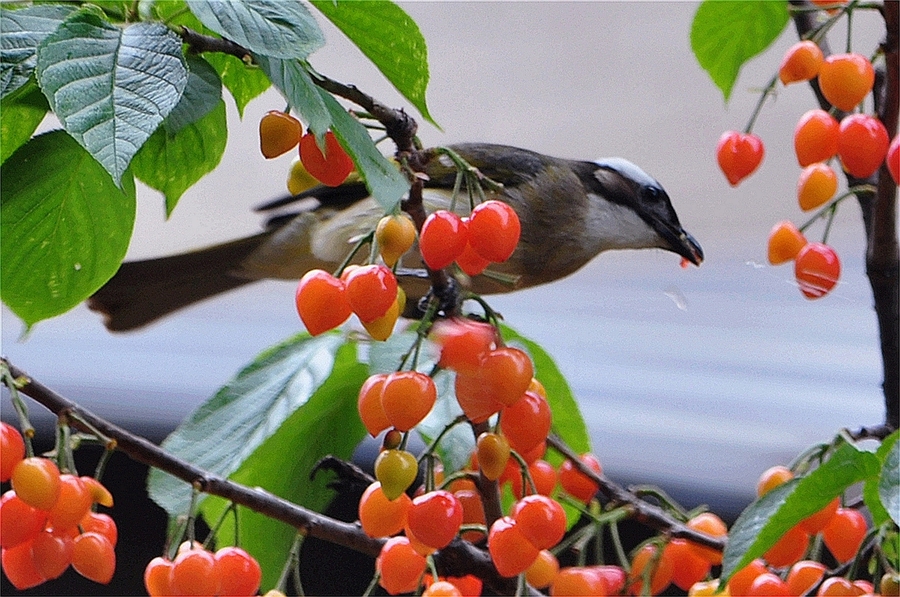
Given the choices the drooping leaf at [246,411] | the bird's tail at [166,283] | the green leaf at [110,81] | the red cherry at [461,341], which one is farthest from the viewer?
the bird's tail at [166,283]

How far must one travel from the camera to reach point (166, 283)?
644 mm

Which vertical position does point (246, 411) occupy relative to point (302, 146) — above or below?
below

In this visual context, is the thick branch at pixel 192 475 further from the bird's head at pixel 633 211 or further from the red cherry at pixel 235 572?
the bird's head at pixel 633 211

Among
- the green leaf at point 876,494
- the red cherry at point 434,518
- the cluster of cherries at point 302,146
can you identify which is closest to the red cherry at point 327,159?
the cluster of cherries at point 302,146

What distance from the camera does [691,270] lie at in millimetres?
498

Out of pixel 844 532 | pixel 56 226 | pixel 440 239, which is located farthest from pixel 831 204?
pixel 56 226

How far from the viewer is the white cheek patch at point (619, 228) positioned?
0.49m

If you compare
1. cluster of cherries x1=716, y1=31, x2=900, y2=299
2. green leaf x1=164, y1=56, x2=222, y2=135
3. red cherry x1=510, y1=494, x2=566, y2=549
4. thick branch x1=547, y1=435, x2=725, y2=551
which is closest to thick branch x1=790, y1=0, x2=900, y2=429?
cluster of cherries x1=716, y1=31, x2=900, y2=299

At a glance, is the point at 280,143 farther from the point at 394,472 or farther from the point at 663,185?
the point at 663,185

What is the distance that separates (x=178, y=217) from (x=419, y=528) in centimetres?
25

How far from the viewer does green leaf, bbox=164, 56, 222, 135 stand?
0.33 meters

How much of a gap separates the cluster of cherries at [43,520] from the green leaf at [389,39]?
0.67ft

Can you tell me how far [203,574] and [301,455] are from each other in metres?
0.14

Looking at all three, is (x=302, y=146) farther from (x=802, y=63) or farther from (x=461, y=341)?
(x=802, y=63)
